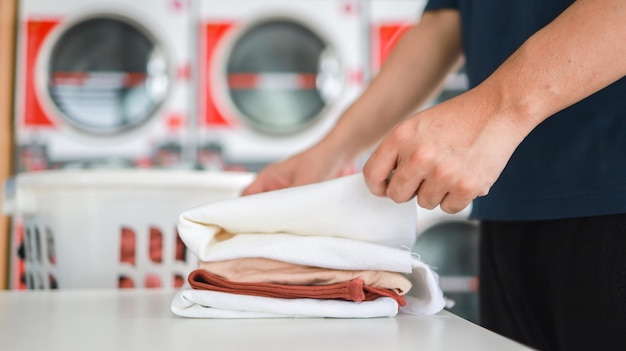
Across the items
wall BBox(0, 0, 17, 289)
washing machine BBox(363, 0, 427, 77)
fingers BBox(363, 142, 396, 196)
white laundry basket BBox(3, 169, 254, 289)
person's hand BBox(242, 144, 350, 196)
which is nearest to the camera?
fingers BBox(363, 142, 396, 196)

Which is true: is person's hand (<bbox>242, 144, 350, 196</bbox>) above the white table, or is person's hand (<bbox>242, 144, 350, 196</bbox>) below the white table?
above

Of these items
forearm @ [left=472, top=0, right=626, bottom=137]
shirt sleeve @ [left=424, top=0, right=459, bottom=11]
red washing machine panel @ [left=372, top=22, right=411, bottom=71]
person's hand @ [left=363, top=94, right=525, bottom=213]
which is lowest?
person's hand @ [left=363, top=94, right=525, bottom=213]

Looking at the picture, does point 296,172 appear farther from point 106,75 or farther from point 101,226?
point 106,75

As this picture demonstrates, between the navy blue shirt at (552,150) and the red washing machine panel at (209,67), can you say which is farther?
the red washing machine panel at (209,67)

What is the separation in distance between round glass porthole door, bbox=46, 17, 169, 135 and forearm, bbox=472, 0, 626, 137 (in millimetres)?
2290

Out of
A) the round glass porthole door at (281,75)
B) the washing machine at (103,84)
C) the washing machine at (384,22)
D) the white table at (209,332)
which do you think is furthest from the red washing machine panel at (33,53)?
the white table at (209,332)

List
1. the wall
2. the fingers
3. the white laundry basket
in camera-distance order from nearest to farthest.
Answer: the fingers → the white laundry basket → the wall

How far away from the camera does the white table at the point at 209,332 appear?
0.50 m

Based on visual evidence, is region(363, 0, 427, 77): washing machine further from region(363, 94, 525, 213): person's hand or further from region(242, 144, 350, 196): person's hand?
region(363, 94, 525, 213): person's hand

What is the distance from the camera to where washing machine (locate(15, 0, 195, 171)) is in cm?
266

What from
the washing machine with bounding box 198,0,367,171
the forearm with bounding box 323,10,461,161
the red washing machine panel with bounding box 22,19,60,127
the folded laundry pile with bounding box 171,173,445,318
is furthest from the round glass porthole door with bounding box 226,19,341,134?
the folded laundry pile with bounding box 171,173,445,318

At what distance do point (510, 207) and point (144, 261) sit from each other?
28.8 inches

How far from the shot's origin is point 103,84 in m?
2.77

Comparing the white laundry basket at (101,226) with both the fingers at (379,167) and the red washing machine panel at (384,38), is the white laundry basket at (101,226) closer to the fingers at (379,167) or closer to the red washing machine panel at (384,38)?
the fingers at (379,167)
